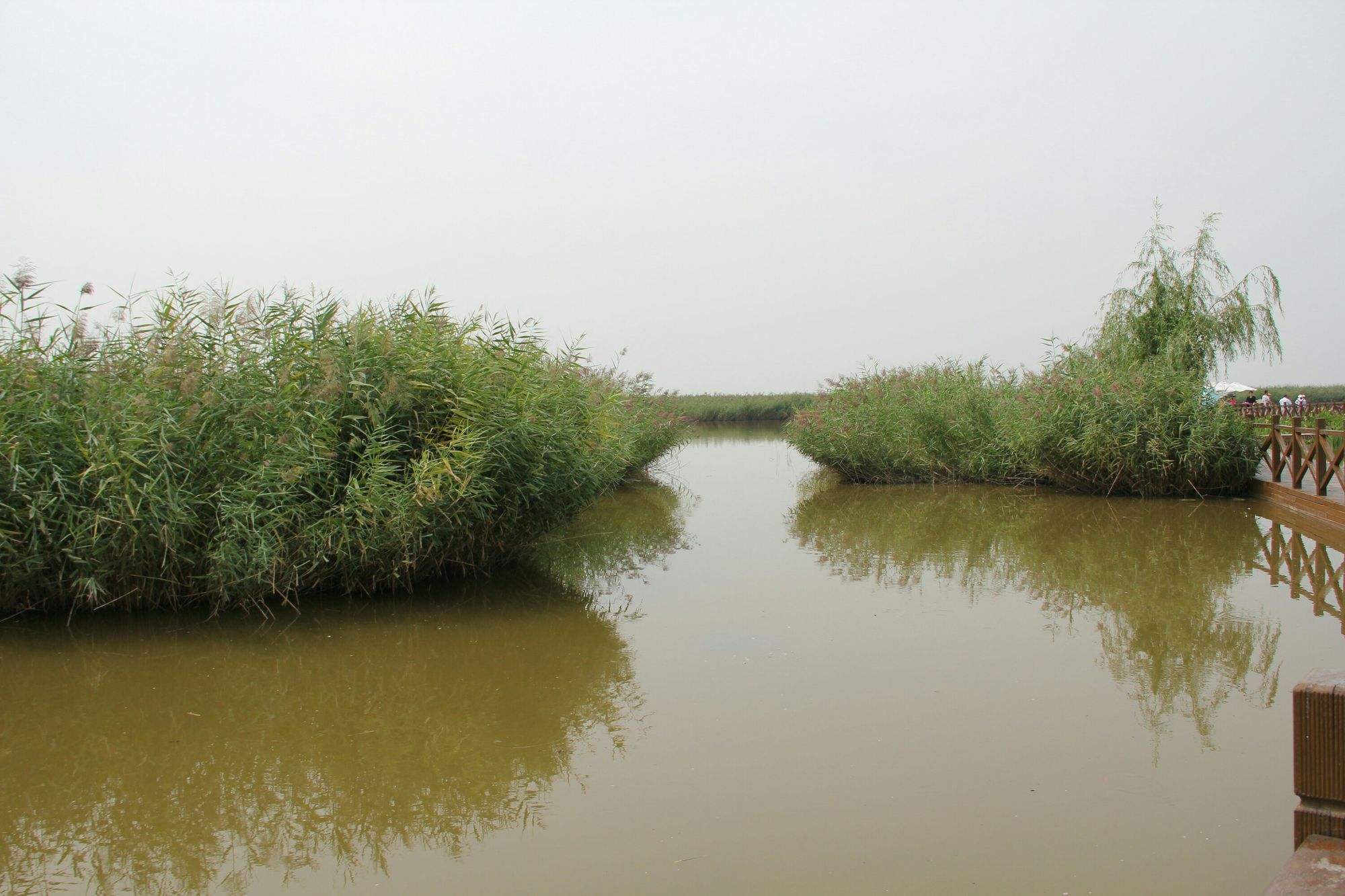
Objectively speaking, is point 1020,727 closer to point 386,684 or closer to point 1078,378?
point 386,684

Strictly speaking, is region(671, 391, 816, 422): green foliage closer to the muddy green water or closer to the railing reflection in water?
the railing reflection in water

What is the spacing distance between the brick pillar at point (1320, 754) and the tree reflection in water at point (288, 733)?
2.75 meters

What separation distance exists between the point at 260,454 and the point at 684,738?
4.40m

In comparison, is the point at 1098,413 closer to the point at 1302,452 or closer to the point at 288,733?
the point at 1302,452

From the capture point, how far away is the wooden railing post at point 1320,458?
1222 cm

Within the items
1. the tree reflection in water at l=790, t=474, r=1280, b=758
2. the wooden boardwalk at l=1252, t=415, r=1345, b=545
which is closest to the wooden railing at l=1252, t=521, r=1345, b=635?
the tree reflection in water at l=790, t=474, r=1280, b=758

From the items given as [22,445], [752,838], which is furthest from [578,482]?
[752,838]

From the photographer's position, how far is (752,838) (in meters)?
3.87

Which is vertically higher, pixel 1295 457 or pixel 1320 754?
pixel 1295 457

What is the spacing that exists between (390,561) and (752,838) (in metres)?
4.91

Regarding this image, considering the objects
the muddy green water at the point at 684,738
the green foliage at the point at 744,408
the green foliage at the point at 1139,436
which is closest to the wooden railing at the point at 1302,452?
the green foliage at the point at 1139,436

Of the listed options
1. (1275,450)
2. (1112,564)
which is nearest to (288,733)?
(1112,564)

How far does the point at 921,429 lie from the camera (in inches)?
714

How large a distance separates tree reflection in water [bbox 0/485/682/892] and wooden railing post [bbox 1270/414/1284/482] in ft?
36.5
